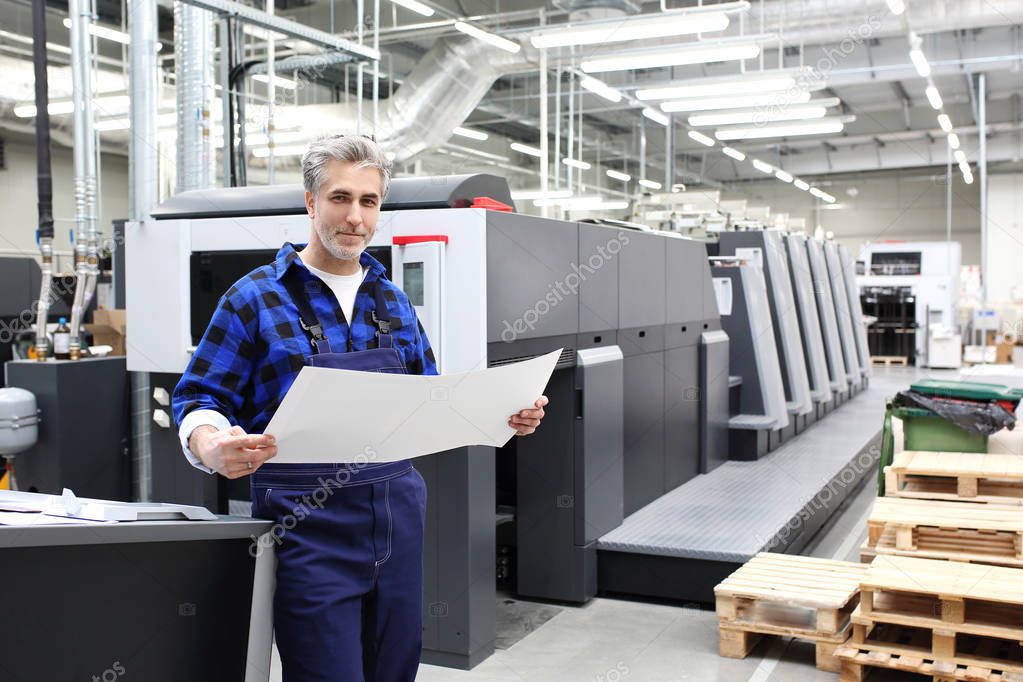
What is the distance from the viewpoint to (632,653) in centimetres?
365

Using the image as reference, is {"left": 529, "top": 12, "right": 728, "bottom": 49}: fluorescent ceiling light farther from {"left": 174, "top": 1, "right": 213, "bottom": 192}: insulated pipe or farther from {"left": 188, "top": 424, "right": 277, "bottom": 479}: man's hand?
{"left": 188, "top": 424, "right": 277, "bottom": 479}: man's hand

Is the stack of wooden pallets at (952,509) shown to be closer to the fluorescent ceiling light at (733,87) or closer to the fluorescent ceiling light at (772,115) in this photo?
the fluorescent ceiling light at (733,87)

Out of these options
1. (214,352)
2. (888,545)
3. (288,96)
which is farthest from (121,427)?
(288,96)

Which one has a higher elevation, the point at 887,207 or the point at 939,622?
the point at 887,207

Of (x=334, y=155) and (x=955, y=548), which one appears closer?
(x=334, y=155)

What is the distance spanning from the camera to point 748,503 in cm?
504

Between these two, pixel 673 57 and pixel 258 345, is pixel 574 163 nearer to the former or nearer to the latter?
pixel 673 57

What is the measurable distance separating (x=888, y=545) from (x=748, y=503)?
1.09 m

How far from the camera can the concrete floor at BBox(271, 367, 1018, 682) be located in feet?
11.2

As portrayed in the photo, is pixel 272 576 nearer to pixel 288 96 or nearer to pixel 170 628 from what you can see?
pixel 170 628

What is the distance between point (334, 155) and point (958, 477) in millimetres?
3547

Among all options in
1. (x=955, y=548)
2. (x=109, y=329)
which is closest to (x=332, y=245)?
(x=955, y=548)

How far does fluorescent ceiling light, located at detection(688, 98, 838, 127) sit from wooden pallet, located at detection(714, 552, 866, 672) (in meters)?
→ 7.36

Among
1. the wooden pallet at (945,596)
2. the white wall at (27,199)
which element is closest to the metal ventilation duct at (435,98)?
the white wall at (27,199)
